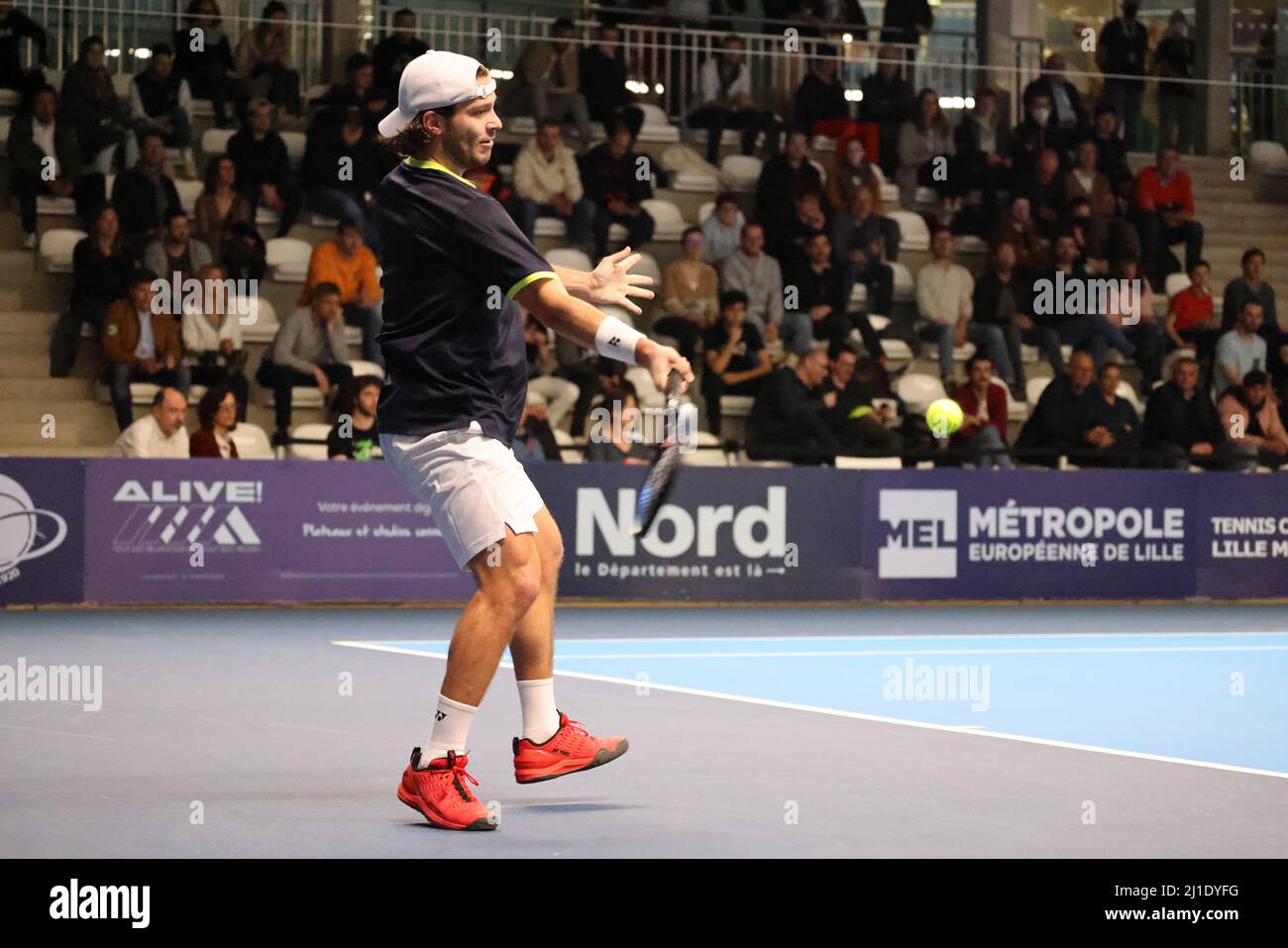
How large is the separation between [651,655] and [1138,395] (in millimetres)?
9777

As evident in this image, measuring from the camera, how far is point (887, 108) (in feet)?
74.6

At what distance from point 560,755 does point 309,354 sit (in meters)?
10.8

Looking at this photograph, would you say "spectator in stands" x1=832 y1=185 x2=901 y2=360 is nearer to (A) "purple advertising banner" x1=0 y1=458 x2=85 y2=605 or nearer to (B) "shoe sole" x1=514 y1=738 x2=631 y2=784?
(A) "purple advertising banner" x1=0 y1=458 x2=85 y2=605

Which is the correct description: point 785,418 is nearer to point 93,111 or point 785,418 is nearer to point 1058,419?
point 1058,419

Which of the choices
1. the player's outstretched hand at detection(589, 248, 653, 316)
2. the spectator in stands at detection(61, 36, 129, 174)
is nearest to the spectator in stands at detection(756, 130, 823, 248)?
the spectator in stands at detection(61, 36, 129, 174)

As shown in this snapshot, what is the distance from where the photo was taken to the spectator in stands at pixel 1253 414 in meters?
19.0

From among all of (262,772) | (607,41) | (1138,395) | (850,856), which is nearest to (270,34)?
(607,41)

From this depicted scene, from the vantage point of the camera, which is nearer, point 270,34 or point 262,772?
point 262,772

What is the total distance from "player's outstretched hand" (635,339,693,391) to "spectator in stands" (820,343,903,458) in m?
11.3

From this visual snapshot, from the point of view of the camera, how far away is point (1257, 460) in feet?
60.5

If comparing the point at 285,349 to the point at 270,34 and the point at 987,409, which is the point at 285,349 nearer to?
the point at 270,34

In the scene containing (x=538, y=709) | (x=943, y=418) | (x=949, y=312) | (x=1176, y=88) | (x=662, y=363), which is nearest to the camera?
(x=662, y=363)

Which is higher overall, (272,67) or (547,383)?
(272,67)

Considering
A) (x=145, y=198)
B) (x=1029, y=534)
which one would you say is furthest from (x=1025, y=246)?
(x=145, y=198)
